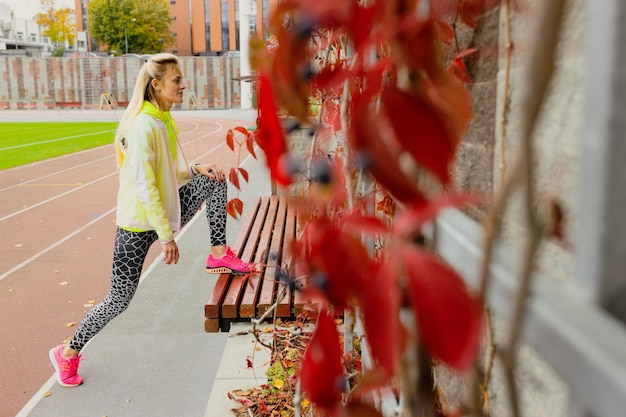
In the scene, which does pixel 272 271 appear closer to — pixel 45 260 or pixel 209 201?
pixel 209 201

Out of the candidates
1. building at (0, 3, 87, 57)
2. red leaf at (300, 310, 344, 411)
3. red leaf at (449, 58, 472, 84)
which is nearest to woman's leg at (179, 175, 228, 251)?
red leaf at (449, 58, 472, 84)

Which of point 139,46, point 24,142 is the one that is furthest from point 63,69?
point 24,142

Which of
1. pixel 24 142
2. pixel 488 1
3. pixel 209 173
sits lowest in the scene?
pixel 24 142

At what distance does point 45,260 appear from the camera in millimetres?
6316

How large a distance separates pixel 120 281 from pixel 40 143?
16811 millimetres

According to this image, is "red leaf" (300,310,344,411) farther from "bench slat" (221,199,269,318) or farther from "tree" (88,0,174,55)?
"tree" (88,0,174,55)

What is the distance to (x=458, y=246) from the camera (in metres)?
1.14

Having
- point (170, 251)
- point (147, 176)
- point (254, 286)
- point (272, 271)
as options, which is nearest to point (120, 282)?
point (170, 251)

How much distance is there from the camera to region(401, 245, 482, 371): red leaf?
1.47 feet

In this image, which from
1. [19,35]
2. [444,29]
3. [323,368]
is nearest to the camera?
[323,368]

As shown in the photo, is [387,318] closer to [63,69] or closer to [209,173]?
[209,173]

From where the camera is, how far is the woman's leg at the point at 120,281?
11.6ft

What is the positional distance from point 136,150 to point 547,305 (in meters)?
2.94

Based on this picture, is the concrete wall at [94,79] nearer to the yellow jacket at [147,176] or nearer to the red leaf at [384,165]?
the yellow jacket at [147,176]
